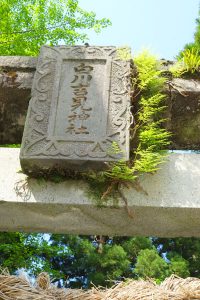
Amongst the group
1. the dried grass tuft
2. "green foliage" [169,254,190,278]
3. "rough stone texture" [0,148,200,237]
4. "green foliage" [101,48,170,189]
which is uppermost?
"green foliage" [101,48,170,189]

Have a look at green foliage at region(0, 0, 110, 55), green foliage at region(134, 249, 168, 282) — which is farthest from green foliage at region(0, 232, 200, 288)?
green foliage at region(0, 0, 110, 55)

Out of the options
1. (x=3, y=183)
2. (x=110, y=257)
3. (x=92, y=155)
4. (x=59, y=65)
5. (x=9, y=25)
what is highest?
(x=9, y=25)

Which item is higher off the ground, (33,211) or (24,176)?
(24,176)

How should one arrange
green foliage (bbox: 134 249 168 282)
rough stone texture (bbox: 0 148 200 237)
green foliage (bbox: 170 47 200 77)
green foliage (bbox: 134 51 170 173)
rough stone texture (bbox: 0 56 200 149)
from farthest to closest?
green foliage (bbox: 134 249 168 282) < green foliage (bbox: 170 47 200 77) < rough stone texture (bbox: 0 56 200 149) < green foliage (bbox: 134 51 170 173) < rough stone texture (bbox: 0 148 200 237)

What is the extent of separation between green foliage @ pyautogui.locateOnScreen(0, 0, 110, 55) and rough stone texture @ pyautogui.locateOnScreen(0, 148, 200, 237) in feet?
24.6

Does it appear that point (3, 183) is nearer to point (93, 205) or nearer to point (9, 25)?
point (93, 205)

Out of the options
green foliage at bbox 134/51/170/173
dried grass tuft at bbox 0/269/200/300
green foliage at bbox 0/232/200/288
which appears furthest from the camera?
green foliage at bbox 0/232/200/288

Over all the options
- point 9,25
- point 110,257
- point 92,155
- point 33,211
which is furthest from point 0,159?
point 9,25

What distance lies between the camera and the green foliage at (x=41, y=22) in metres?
9.86

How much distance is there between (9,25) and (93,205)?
27.2ft

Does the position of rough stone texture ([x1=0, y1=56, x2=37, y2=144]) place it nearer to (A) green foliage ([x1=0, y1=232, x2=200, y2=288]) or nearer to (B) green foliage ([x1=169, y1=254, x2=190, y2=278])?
(A) green foliage ([x1=0, y1=232, x2=200, y2=288])

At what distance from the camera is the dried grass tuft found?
181 cm

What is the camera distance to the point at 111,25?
419 inches

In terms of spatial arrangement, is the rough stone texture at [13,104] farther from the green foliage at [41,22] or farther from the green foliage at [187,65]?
the green foliage at [41,22]
